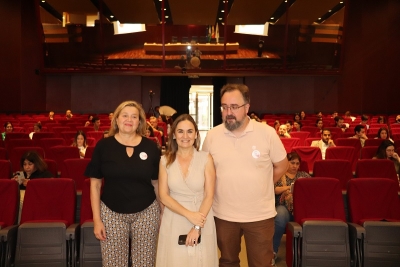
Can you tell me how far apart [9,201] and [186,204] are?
220 cm

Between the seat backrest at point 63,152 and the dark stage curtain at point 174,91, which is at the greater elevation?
the dark stage curtain at point 174,91

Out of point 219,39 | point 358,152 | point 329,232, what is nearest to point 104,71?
point 219,39

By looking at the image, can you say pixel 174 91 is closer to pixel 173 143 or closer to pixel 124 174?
pixel 173 143

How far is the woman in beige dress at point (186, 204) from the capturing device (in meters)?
3.21

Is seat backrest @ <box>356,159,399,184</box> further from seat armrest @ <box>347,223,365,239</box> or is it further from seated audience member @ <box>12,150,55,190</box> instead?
seated audience member @ <box>12,150,55,190</box>

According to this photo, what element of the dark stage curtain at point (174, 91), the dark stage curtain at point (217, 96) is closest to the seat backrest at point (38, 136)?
the dark stage curtain at point (174, 91)

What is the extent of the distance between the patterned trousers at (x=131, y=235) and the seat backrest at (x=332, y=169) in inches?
145

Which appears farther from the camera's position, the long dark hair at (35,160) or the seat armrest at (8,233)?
the long dark hair at (35,160)

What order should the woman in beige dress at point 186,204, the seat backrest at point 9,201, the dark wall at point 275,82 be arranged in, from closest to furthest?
the woman in beige dress at point 186,204 → the seat backrest at point 9,201 → the dark wall at point 275,82

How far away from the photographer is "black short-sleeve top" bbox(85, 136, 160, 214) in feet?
10.7

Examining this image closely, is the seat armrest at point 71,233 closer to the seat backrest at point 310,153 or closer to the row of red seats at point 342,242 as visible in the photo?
the row of red seats at point 342,242

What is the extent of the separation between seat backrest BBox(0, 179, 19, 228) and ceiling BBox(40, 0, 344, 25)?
1314 centimetres

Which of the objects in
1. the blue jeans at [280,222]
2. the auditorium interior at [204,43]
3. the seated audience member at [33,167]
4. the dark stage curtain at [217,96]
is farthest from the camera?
the dark stage curtain at [217,96]

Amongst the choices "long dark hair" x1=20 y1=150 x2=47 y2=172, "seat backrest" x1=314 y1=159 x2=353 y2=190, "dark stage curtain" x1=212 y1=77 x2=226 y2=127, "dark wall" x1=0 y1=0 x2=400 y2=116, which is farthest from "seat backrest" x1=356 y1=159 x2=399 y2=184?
"dark stage curtain" x1=212 y1=77 x2=226 y2=127
